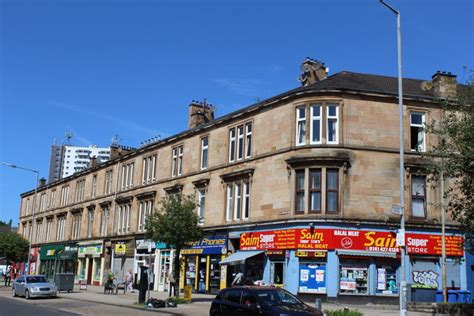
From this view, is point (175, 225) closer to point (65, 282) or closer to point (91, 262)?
point (65, 282)

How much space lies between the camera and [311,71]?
1335 inches

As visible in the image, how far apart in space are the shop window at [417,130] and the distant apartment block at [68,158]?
12757cm

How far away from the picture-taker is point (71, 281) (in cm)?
3850

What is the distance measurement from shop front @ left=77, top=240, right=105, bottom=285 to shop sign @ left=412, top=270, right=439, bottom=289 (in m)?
29.4

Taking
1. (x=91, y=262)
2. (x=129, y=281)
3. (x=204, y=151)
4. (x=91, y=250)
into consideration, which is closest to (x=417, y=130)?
(x=204, y=151)

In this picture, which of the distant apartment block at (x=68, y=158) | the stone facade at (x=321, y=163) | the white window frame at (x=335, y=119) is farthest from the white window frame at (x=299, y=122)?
the distant apartment block at (x=68, y=158)

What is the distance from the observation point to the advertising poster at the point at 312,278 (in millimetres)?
27938

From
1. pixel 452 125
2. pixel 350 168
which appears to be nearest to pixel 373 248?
pixel 350 168

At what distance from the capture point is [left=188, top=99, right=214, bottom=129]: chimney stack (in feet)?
139

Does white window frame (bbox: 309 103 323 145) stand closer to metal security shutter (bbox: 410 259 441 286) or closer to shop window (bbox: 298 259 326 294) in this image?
shop window (bbox: 298 259 326 294)

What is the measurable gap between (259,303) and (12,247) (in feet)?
153

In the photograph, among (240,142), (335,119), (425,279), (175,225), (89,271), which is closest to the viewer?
(175,225)

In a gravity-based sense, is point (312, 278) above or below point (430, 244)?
below

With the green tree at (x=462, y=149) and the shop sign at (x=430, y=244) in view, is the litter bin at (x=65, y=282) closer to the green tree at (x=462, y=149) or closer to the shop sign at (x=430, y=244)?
the shop sign at (x=430, y=244)
